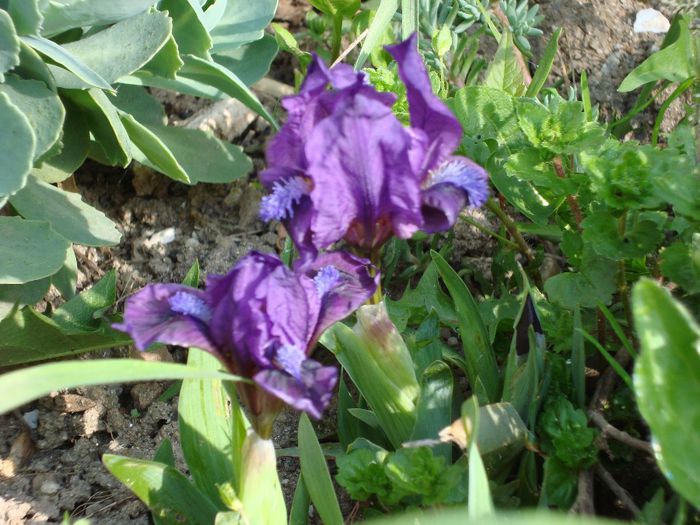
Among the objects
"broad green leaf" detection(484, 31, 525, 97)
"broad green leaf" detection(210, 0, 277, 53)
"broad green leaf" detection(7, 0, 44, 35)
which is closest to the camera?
"broad green leaf" detection(7, 0, 44, 35)

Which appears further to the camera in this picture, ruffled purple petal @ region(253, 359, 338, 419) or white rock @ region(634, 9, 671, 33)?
white rock @ region(634, 9, 671, 33)

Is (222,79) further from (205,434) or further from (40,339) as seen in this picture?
(205,434)

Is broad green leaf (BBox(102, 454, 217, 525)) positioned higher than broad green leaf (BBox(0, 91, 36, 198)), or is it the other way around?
broad green leaf (BBox(0, 91, 36, 198))

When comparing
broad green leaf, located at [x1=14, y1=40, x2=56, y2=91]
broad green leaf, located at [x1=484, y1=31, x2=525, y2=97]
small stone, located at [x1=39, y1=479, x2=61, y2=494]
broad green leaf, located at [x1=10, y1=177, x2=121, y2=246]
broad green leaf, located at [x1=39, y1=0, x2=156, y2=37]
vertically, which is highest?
broad green leaf, located at [x1=484, y1=31, x2=525, y2=97]

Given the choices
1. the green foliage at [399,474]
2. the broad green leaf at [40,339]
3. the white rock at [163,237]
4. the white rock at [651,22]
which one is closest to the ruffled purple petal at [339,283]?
the green foliage at [399,474]

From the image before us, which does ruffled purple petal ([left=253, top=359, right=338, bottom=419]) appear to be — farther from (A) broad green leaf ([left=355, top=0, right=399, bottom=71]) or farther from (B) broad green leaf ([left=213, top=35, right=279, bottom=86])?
(B) broad green leaf ([left=213, top=35, right=279, bottom=86])

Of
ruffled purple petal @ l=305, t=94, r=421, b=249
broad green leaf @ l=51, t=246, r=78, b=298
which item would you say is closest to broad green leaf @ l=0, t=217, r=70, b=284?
broad green leaf @ l=51, t=246, r=78, b=298

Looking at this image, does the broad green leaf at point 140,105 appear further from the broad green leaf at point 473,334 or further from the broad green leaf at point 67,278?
the broad green leaf at point 473,334
